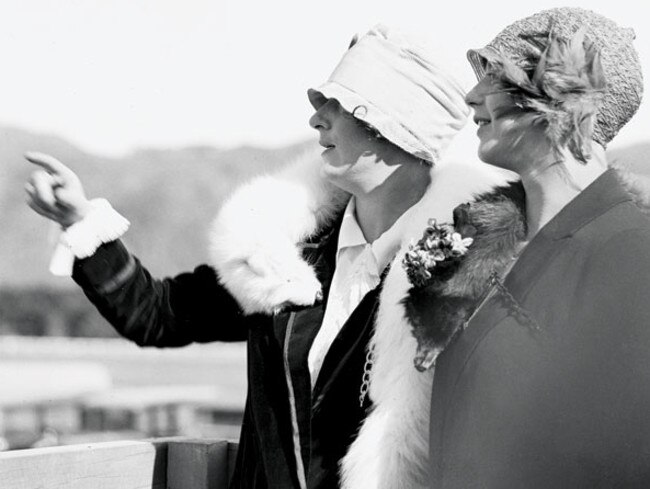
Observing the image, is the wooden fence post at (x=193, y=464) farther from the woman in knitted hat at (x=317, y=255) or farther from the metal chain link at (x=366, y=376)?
the metal chain link at (x=366, y=376)

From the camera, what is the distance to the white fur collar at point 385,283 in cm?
162

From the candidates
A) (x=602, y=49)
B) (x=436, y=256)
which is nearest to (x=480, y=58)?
(x=602, y=49)

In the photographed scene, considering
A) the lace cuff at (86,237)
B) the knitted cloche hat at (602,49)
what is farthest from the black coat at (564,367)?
the lace cuff at (86,237)

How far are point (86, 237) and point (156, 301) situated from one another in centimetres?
21

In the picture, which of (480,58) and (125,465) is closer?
(480,58)

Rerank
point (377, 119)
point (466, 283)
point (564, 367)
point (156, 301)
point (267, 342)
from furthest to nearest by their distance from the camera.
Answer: point (156, 301) < point (267, 342) < point (377, 119) < point (466, 283) < point (564, 367)

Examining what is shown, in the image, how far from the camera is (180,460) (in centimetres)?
218

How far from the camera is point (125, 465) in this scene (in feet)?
6.76

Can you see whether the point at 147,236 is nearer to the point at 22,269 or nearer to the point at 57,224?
the point at 22,269

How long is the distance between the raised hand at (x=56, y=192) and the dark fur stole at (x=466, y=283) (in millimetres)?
762

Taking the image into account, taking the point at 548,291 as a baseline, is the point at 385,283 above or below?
below

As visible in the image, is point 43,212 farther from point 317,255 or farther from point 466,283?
point 466,283

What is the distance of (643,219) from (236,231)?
2.98 feet

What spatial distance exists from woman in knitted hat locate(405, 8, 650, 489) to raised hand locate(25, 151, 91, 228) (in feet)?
2.53
